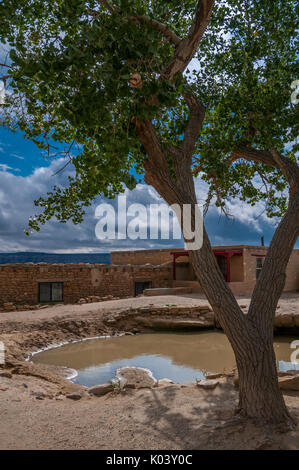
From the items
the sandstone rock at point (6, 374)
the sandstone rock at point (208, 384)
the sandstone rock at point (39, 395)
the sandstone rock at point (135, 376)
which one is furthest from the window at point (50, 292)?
the sandstone rock at point (208, 384)

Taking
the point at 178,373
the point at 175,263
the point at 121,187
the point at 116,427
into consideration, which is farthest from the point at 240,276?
the point at 116,427

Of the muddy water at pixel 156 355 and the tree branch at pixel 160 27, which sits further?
the muddy water at pixel 156 355

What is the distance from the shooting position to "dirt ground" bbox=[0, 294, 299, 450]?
3.54 meters

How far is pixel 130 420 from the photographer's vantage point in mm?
4293

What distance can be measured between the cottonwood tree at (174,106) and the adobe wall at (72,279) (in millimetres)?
12368

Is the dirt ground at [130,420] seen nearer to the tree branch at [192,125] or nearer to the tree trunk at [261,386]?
the tree trunk at [261,386]

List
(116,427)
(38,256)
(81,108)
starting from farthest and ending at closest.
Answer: (38,256) < (116,427) < (81,108)

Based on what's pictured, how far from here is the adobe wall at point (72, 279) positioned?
54.5 feet

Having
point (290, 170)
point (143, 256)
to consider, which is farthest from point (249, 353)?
point (143, 256)

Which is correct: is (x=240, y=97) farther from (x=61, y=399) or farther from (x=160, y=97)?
(x=61, y=399)

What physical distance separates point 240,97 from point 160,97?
293 centimetres

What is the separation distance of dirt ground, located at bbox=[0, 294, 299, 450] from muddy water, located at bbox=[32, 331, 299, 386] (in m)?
2.30

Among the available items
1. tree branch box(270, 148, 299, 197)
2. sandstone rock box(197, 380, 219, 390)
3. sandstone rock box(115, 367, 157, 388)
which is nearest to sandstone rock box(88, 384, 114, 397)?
sandstone rock box(115, 367, 157, 388)
